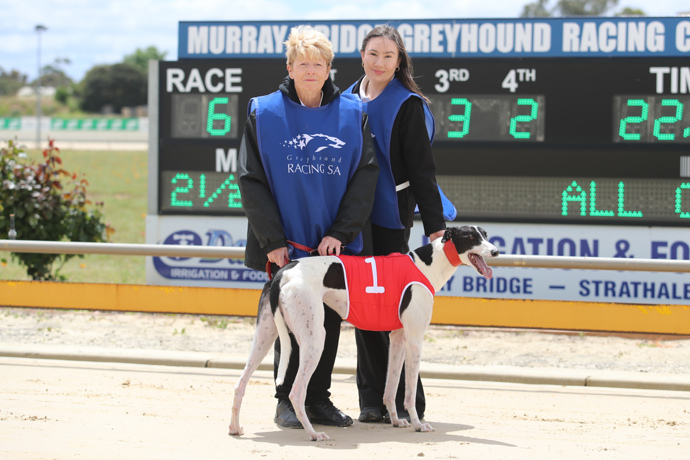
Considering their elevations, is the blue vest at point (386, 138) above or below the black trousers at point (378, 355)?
above

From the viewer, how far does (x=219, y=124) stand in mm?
8750

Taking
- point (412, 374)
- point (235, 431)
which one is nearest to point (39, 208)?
point (235, 431)

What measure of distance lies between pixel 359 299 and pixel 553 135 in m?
4.56

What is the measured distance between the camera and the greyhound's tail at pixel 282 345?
4.13 meters

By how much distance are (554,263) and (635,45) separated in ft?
8.99

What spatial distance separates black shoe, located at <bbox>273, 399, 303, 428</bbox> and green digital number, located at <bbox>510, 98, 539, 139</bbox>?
453 cm

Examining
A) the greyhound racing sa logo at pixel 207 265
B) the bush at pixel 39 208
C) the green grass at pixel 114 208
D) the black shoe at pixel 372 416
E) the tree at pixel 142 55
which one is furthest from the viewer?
the tree at pixel 142 55

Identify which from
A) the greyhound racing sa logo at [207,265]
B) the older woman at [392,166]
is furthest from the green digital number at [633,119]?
the older woman at [392,166]

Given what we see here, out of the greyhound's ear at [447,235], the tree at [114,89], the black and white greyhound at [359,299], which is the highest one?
the tree at [114,89]

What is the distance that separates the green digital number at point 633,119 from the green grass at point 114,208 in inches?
230

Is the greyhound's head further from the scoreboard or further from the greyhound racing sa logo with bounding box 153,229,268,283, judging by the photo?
the greyhound racing sa logo with bounding box 153,229,268,283

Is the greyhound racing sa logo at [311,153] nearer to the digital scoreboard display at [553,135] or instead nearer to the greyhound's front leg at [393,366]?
the greyhound's front leg at [393,366]

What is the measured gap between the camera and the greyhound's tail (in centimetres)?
413

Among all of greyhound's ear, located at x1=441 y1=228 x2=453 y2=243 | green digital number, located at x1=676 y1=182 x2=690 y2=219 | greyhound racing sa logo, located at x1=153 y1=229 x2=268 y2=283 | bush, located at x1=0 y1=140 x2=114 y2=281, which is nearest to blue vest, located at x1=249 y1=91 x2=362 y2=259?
greyhound's ear, located at x1=441 y1=228 x2=453 y2=243
